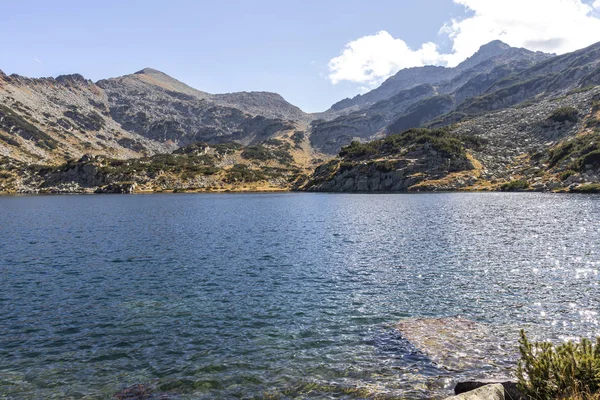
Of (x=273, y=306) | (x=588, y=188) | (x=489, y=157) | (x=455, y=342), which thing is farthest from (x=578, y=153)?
(x=273, y=306)

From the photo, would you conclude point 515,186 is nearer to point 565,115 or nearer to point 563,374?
point 565,115

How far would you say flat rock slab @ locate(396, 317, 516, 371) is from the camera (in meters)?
18.1

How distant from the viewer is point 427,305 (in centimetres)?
2647

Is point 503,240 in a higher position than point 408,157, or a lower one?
lower

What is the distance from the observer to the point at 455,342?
20.2m

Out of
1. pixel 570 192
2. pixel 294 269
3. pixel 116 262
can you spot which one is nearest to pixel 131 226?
pixel 116 262

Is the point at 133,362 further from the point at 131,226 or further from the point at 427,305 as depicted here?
the point at 131,226

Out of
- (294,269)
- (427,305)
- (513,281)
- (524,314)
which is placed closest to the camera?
(524,314)

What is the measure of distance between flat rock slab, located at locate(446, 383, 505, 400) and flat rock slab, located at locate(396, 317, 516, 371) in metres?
5.09

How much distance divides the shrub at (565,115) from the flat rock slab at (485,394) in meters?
193

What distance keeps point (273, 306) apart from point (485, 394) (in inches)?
649

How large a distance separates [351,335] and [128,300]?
1756 cm

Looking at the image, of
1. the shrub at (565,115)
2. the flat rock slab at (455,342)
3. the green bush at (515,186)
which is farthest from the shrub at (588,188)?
the flat rock slab at (455,342)

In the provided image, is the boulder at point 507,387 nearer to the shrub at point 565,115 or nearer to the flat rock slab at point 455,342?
the flat rock slab at point 455,342
